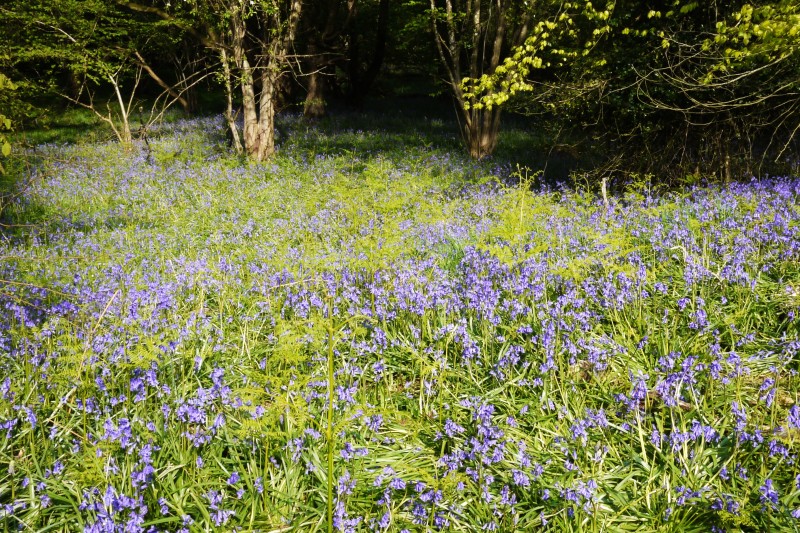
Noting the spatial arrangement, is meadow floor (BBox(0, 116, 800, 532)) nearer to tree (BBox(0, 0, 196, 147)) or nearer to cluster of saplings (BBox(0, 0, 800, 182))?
cluster of saplings (BBox(0, 0, 800, 182))

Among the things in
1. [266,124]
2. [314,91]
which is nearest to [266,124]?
[266,124]

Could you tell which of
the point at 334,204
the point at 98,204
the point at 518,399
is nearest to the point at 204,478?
the point at 518,399

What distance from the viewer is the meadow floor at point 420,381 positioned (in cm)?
280

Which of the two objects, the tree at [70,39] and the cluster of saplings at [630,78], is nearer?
the cluster of saplings at [630,78]

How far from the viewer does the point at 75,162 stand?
12914 millimetres

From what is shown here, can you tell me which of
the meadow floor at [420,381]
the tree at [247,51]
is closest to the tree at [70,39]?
the tree at [247,51]

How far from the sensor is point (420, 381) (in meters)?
4.17

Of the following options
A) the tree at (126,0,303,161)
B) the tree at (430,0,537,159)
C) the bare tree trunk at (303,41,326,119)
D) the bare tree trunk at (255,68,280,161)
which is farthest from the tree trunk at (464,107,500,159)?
the bare tree trunk at (303,41,326,119)

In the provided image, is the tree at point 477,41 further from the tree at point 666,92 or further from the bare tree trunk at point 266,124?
the bare tree trunk at point 266,124

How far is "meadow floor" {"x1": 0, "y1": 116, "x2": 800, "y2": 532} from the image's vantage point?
2.80 m

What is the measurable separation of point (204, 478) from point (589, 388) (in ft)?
8.67

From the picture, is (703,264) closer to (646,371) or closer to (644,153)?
(646,371)

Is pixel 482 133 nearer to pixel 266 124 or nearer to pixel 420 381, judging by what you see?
pixel 266 124

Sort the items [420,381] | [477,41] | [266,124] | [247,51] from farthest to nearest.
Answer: [266,124]
[477,41]
[247,51]
[420,381]
